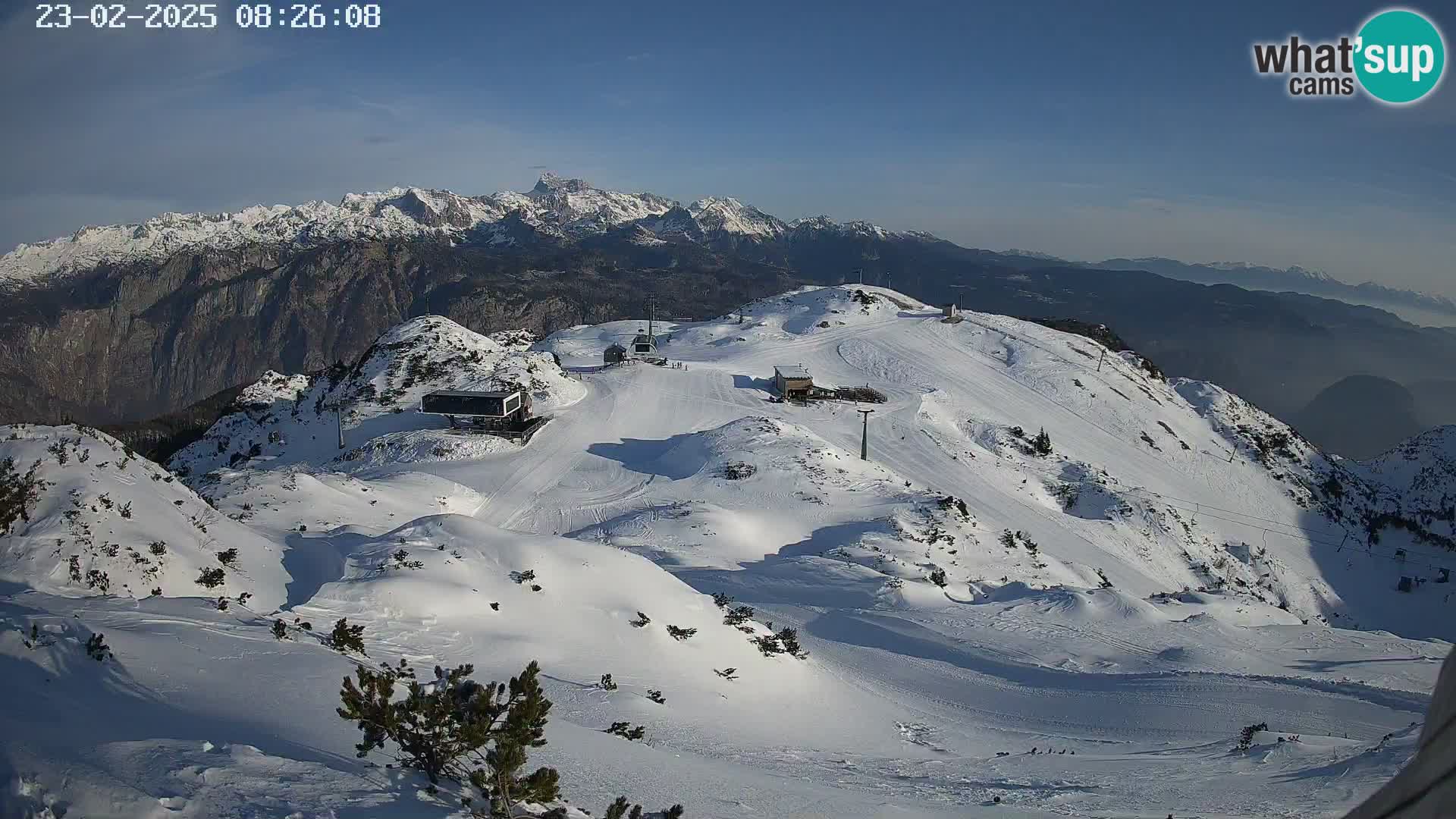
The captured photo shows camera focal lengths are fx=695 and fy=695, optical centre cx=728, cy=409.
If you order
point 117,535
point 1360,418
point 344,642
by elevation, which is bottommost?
point 1360,418

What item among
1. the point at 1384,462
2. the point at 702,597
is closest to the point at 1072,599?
→ the point at 702,597

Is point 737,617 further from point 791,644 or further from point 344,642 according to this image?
point 344,642

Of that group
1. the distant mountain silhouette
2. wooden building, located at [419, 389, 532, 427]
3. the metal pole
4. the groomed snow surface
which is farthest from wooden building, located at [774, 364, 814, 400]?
the distant mountain silhouette

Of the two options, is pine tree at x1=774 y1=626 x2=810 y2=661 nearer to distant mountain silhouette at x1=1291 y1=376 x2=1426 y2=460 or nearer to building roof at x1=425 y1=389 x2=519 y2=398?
building roof at x1=425 y1=389 x2=519 y2=398

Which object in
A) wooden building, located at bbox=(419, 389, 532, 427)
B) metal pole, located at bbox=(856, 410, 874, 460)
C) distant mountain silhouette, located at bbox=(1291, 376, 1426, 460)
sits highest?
wooden building, located at bbox=(419, 389, 532, 427)

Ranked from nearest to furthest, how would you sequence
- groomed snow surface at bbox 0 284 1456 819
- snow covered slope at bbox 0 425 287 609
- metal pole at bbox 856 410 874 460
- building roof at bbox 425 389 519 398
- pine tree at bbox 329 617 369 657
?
groomed snow surface at bbox 0 284 1456 819 < pine tree at bbox 329 617 369 657 < snow covered slope at bbox 0 425 287 609 < metal pole at bbox 856 410 874 460 < building roof at bbox 425 389 519 398

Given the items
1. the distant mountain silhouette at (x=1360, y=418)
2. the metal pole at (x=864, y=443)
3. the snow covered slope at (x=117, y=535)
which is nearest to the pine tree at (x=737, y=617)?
the snow covered slope at (x=117, y=535)

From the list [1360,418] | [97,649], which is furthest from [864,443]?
[1360,418]

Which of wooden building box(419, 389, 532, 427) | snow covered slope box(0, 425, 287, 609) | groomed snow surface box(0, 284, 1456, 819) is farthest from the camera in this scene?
wooden building box(419, 389, 532, 427)

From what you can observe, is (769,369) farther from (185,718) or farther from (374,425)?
(185,718)
